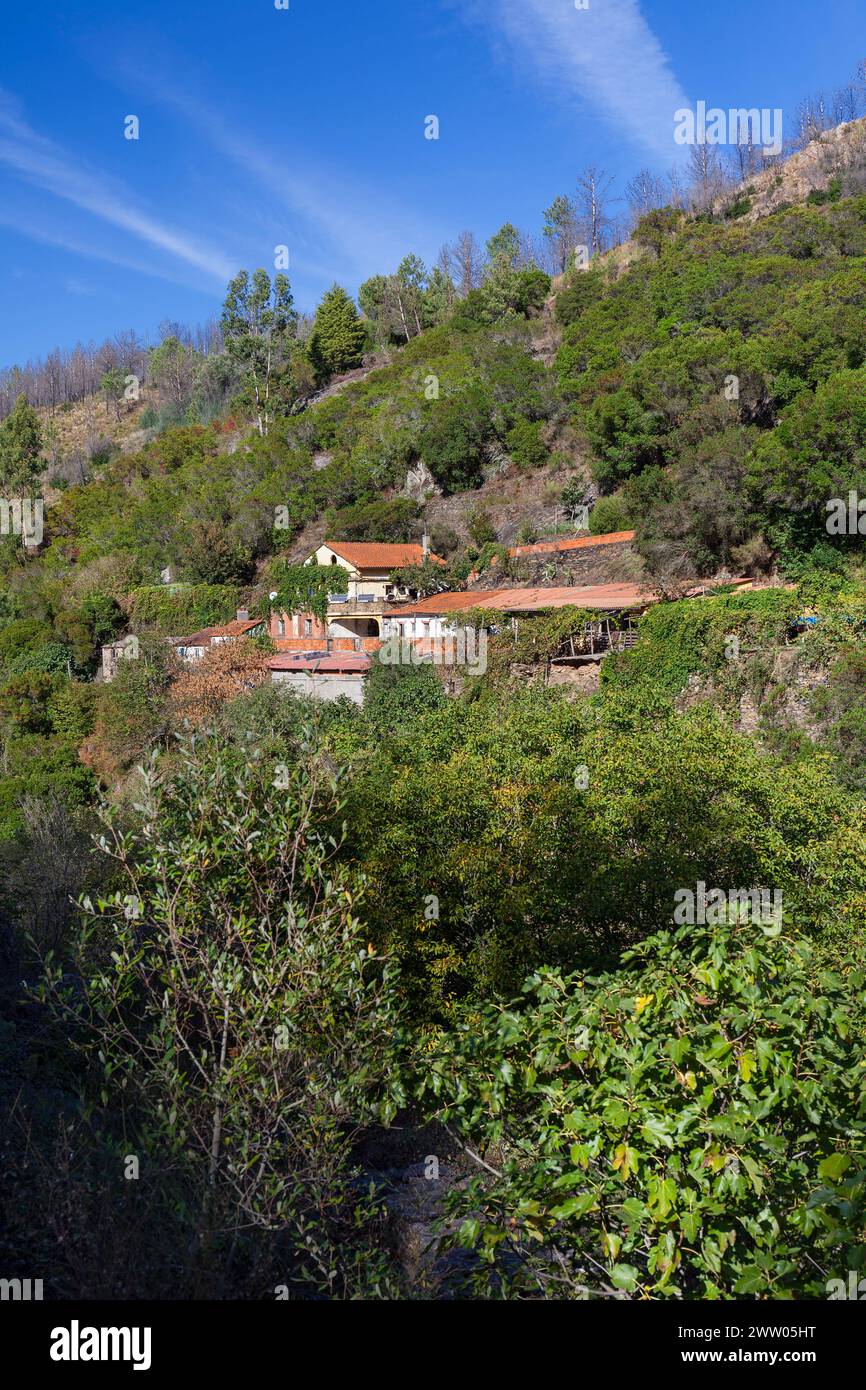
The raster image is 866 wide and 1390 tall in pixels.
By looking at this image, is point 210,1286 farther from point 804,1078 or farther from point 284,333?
point 284,333

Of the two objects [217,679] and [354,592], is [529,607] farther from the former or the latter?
[354,592]

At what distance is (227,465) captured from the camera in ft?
168

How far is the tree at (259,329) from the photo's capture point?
6209 centimetres

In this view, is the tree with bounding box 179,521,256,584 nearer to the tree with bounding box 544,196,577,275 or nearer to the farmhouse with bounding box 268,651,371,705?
the farmhouse with bounding box 268,651,371,705

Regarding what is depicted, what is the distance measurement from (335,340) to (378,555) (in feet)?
107

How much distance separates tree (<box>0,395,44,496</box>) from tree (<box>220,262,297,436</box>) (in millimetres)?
14089

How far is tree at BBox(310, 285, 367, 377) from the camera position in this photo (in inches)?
2491

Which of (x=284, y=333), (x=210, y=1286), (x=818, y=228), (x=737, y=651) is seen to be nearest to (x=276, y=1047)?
(x=210, y=1286)

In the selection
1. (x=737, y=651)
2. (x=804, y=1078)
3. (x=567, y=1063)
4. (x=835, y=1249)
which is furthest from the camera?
(x=737, y=651)

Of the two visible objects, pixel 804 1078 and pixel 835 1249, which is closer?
pixel 835 1249

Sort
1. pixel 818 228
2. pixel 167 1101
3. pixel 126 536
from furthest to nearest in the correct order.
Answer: pixel 126 536 → pixel 818 228 → pixel 167 1101

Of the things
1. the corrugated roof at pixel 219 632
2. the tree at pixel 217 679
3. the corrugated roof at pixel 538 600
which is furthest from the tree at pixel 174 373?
the corrugated roof at pixel 538 600

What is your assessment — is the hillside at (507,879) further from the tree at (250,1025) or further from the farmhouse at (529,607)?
the farmhouse at (529,607)

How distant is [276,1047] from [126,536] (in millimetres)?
47628
